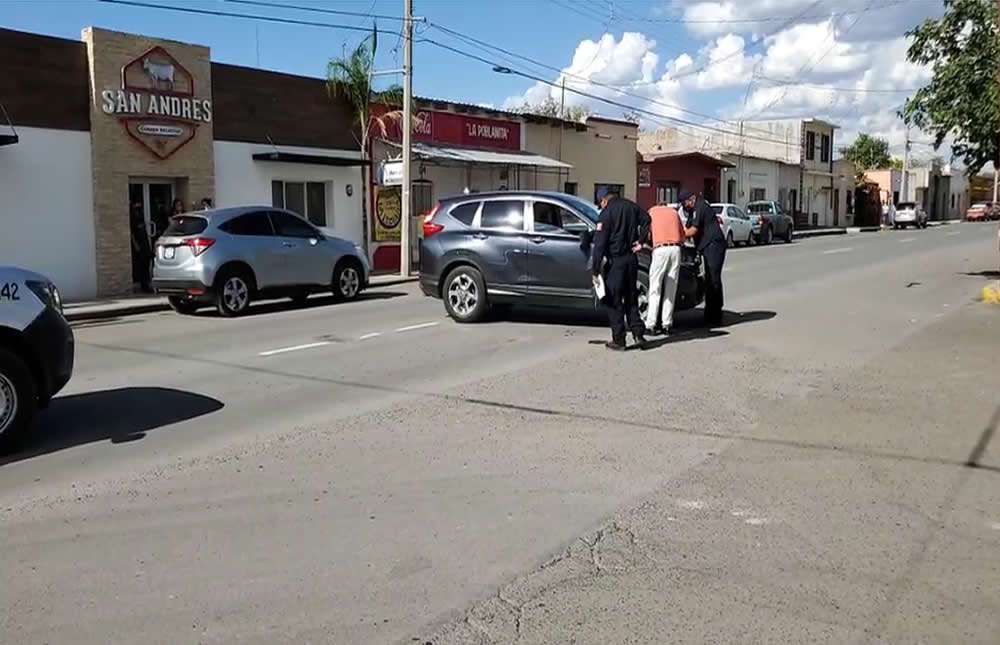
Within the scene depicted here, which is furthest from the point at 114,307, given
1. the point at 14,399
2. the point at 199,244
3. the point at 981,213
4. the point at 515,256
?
the point at 981,213

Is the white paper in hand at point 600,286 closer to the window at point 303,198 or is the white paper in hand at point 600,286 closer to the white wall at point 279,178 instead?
the white wall at point 279,178

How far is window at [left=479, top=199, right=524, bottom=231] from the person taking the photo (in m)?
13.0

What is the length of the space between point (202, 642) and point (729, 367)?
6.91m

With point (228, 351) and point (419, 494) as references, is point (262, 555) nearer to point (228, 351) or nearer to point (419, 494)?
point (419, 494)

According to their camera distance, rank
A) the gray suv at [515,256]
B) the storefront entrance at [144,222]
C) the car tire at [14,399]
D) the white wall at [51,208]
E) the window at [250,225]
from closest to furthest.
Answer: the car tire at [14,399], the gray suv at [515,256], the window at [250,225], the white wall at [51,208], the storefront entrance at [144,222]

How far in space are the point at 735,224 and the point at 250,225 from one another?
24.8 metres

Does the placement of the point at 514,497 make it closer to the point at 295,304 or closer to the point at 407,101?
the point at 295,304

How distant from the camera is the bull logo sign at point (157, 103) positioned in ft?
61.6

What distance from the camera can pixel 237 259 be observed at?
15.1 m

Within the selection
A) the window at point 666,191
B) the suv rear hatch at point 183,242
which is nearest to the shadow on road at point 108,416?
the suv rear hatch at point 183,242

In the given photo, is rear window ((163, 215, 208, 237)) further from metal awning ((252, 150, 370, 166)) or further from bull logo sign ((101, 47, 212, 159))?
metal awning ((252, 150, 370, 166))

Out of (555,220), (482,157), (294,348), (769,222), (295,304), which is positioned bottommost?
(294,348)

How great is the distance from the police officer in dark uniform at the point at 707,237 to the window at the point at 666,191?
2877cm


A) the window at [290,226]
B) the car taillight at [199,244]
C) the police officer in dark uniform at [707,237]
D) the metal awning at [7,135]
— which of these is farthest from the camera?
the metal awning at [7,135]
